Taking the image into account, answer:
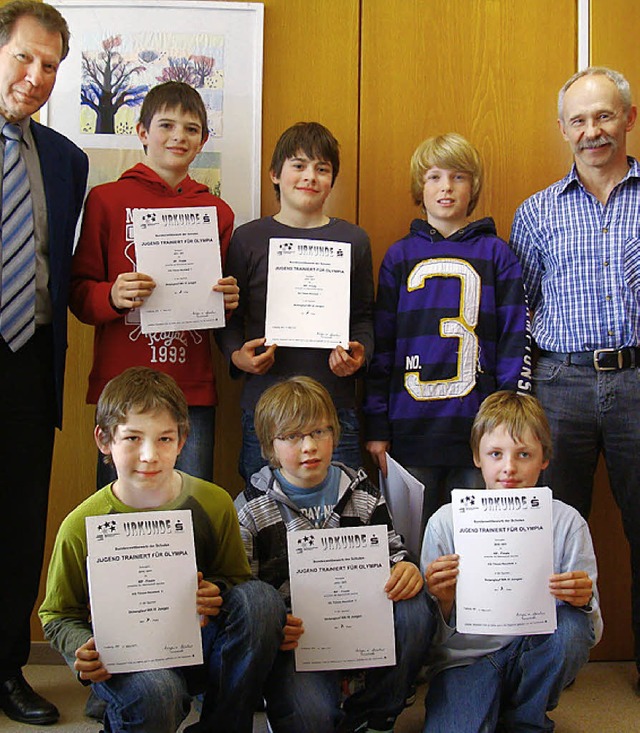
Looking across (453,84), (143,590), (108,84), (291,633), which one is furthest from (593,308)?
(108,84)

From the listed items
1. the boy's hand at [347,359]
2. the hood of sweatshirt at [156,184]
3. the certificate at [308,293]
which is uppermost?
the hood of sweatshirt at [156,184]

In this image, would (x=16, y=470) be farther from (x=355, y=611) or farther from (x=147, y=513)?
(x=355, y=611)

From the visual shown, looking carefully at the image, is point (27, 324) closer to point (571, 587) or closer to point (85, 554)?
point (85, 554)

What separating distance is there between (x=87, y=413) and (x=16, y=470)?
2.07 feet

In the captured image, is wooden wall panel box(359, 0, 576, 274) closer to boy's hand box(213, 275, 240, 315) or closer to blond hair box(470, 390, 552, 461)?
boy's hand box(213, 275, 240, 315)

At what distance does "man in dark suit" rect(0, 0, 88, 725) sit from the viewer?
93.7 inches

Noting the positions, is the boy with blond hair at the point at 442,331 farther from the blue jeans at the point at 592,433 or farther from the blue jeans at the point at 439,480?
the blue jeans at the point at 592,433

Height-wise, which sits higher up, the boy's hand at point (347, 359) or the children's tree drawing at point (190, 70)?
the children's tree drawing at point (190, 70)

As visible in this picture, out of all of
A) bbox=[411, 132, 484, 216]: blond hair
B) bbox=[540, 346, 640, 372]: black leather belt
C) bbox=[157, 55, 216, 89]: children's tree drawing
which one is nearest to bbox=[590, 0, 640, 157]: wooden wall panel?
bbox=[411, 132, 484, 216]: blond hair

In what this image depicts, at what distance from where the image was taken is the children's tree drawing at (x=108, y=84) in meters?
3.03

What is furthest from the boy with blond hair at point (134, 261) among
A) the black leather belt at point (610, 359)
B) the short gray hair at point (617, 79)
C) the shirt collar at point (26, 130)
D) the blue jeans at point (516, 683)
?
the short gray hair at point (617, 79)

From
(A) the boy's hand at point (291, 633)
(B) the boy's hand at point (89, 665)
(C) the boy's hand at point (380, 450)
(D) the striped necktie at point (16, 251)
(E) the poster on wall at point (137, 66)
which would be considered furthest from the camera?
(E) the poster on wall at point (137, 66)

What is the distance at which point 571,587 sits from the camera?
6.88 ft

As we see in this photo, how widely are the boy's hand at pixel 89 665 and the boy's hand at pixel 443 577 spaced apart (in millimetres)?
818
